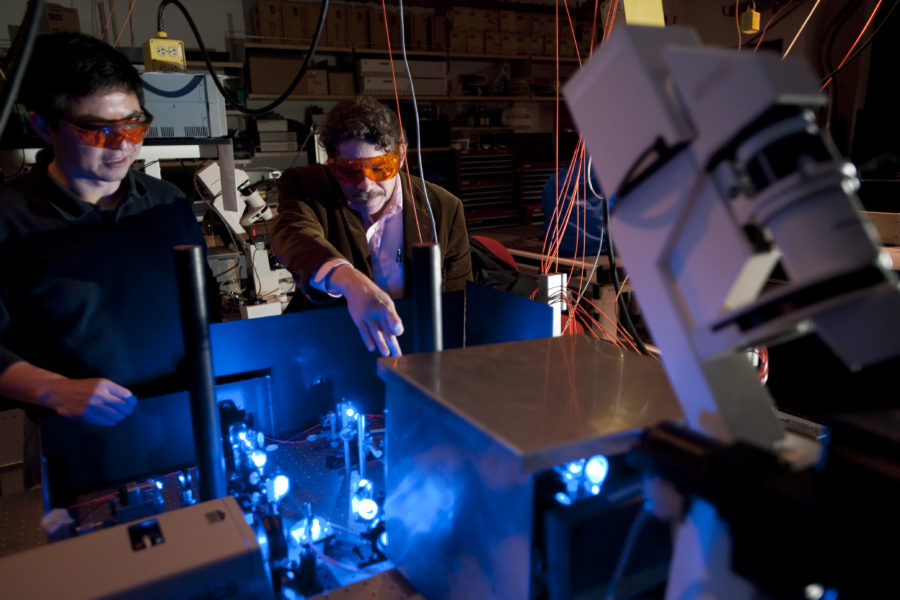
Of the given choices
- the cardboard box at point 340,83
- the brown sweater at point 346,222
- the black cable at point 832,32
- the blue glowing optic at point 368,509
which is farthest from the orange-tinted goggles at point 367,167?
the black cable at point 832,32

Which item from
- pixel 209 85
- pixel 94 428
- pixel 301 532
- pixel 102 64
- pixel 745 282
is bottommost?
pixel 301 532

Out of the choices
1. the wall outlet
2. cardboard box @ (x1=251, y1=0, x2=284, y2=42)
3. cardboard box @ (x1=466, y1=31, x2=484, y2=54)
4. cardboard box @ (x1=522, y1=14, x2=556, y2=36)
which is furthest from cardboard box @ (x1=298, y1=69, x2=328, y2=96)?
the wall outlet

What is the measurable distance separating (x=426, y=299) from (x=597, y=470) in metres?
0.38

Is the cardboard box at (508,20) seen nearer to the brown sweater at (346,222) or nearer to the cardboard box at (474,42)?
the cardboard box at (474,42)

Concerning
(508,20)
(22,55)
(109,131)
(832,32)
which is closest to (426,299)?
(22,55)

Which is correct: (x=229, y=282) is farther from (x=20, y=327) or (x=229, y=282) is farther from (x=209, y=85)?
(x=20, y=327)

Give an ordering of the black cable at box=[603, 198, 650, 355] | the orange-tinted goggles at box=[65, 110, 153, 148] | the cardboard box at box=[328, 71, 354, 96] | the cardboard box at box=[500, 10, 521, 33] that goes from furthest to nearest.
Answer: the cardboard box at box=[500, 10, 521, 33] < the cardboard box at box=[328, 71, 354, 96] < the orange-tinted goggles at box=[65, 110, 153, 148] < the black cable at box=[603, 198, 650, 355]

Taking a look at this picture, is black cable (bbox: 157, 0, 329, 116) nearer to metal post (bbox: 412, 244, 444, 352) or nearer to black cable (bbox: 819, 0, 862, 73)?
metal post (bbox: 412, 244, 444, 352)

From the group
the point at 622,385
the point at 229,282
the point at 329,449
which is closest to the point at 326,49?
the point at 229,282

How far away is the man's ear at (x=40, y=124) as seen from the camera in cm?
121

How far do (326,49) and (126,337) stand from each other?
4.46 meters

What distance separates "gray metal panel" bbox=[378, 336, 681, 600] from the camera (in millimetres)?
554

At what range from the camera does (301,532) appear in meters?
0.80

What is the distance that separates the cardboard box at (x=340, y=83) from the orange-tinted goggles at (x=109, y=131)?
434 centimetres
